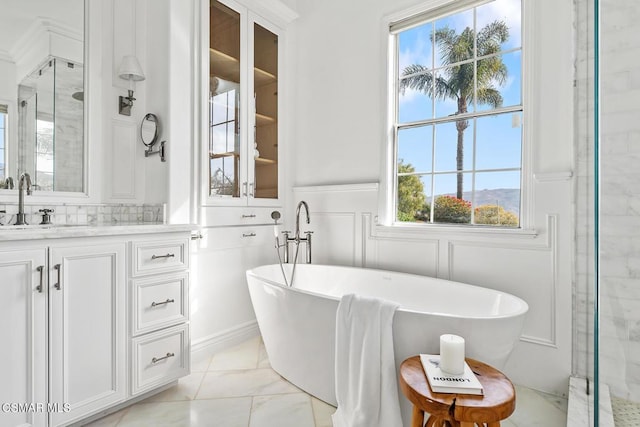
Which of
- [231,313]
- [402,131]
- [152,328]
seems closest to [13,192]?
[152,328]

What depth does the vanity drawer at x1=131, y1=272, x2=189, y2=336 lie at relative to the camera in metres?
1.80

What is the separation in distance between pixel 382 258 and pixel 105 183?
1.99 metres

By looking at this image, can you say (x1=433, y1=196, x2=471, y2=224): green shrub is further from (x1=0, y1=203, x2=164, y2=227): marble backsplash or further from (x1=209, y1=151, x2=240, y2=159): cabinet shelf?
(x1=0, y1=203, x2=164, y2=227): marble backsplash

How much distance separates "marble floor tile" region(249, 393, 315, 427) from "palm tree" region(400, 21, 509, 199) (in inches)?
66.0

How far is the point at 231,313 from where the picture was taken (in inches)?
106

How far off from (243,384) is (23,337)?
113cm

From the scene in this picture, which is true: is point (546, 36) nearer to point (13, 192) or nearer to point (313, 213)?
point (313, 213)

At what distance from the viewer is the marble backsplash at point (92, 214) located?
1.88m

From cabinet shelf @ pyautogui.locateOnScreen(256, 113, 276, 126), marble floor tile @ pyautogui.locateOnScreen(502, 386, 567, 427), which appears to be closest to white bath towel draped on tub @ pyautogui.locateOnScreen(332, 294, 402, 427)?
marble floor tile @ pyautogui.locateOnScreen(502, 386, 567, 427)

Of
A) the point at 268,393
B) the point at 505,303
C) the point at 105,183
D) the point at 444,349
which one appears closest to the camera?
the point at 444,349

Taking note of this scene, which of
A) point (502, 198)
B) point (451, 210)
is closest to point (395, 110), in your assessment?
point (451, 210)

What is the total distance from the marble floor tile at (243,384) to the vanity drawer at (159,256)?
2.38 feet

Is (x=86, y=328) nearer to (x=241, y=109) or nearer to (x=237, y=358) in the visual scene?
(x=237, y=358)

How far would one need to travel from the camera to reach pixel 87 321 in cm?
162
